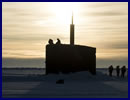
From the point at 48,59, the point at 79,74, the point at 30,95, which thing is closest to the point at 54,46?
the point at 48,59

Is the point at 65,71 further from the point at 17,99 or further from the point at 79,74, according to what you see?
the point at 17,99

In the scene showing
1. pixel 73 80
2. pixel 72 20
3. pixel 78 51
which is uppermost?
pixel 72 20

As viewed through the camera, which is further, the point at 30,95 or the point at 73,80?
the point at 73,80

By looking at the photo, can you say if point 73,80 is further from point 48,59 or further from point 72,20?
point 72,20

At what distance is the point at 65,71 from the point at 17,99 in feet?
45.5

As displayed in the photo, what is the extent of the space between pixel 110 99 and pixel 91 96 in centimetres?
118

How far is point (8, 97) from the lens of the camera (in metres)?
15.3

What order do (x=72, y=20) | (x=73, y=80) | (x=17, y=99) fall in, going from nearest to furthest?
(x=17, y=99) < (x=73, y=80) < (x=72, y=20)

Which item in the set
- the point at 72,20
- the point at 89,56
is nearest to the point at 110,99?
the point at 89,56

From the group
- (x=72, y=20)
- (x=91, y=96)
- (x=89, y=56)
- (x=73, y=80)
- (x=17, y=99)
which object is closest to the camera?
(x=17, y=99)

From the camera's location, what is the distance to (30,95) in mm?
16031

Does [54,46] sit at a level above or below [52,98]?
above

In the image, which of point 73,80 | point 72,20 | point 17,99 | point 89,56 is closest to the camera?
point 17,99

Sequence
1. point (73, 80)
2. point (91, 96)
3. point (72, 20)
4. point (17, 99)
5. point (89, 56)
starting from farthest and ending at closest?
point (72, 20), point (89, 56), point (73, 80), point (91, 96), point (17, 99)
